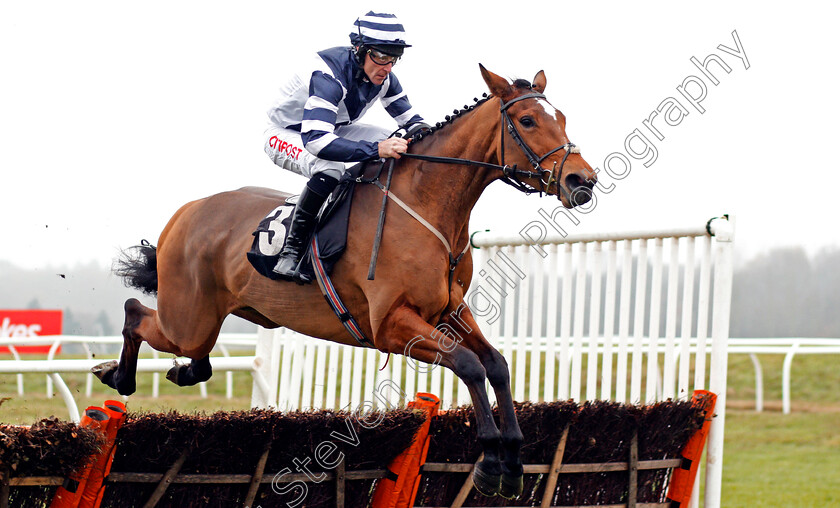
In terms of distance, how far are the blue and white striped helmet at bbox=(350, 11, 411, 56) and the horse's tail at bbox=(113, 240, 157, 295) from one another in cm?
197

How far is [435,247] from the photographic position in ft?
11.6

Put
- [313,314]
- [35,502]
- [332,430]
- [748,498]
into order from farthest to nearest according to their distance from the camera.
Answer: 1. [748,498]
2. [313,314]
3. [332,430]
4. [35,502]

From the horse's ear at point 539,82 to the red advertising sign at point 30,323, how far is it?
10.7 meters

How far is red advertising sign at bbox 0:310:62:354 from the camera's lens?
12562mm

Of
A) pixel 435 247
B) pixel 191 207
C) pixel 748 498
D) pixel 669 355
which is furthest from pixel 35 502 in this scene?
pixel 748 498

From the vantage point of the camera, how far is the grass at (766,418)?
615 centimetres

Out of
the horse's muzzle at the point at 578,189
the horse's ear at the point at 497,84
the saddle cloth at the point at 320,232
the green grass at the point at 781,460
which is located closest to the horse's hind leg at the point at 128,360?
the saddle cloth at the point at 320,232

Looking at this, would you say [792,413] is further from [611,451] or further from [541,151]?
[541,151]

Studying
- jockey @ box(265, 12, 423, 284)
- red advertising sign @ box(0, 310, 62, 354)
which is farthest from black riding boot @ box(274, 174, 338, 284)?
red advertising sign @ box(0, 310, 62, 354)

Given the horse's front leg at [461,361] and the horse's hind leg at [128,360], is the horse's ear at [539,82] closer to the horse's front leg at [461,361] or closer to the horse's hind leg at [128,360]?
the horse's front leg at [461,361]

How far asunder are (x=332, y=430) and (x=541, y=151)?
127cm

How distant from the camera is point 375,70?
382cm

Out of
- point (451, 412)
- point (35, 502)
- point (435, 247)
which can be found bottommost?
point (35, 502)

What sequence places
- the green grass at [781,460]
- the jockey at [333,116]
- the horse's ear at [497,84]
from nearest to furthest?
the horse's ear at [497,84] < the jockey at [333,116] < the green grass at [781,460]
